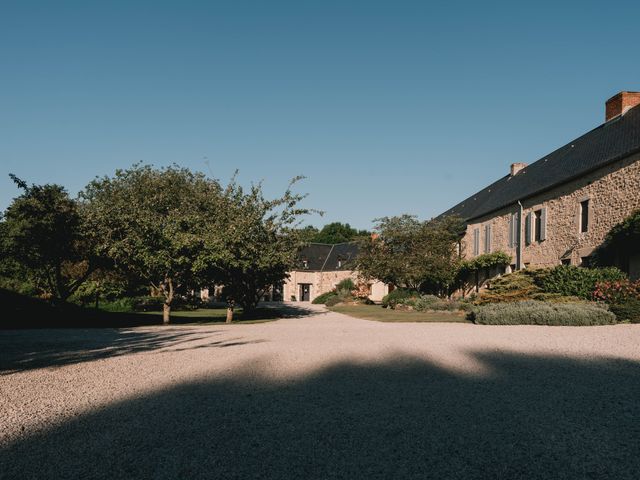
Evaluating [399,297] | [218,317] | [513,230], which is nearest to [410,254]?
[399,297]

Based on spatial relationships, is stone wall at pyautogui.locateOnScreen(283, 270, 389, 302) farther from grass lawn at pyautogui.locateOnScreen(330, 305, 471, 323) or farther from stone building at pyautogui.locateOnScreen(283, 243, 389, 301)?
grass lawn at pyautogui.locateOnScreen(330, 305, 471, 323)

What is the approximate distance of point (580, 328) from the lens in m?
11.3

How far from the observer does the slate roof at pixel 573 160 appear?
17281mm

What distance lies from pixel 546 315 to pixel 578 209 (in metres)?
8.25

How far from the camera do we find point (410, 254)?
26.8 meters

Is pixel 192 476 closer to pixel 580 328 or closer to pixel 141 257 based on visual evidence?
pixel 580 328


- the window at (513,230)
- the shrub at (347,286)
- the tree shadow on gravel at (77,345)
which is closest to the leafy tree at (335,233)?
the shrub at (347,286)

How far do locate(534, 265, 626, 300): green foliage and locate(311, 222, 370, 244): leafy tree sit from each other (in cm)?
5293

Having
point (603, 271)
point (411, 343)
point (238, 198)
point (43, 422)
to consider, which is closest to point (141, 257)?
point (238, 198)

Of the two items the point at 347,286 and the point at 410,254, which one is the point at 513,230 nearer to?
the point at 410,254

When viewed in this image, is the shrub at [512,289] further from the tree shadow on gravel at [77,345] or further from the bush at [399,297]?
the tree shadow on gravel at [77,345]

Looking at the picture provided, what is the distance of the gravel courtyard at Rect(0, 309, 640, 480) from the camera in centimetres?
315

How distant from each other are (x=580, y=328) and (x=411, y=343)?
16.8 feet

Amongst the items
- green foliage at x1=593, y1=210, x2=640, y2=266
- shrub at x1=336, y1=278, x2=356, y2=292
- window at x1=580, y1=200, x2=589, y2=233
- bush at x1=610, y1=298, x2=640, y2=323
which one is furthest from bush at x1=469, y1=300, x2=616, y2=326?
shrub at x1=336, y1=278, x2=356, y2=292
